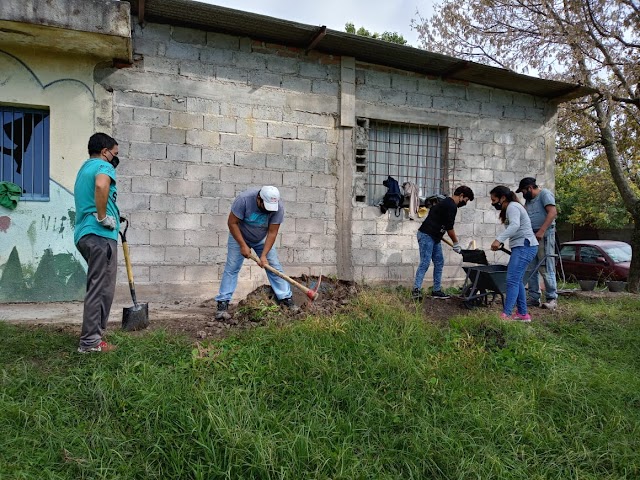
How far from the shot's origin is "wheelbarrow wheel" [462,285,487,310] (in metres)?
5.70

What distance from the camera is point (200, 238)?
20.3ft

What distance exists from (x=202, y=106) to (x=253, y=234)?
222 centimetres

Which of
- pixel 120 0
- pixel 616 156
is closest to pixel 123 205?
pixel 120 0

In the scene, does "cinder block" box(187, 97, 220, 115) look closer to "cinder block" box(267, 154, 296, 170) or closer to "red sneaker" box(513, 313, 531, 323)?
"cinder block" box(267, 154, 296, 170)

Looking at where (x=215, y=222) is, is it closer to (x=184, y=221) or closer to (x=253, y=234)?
(x=184, y=221)

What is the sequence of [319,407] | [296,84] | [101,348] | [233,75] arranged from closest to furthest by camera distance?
[319,407], [101,348], [233,75], [296,84]

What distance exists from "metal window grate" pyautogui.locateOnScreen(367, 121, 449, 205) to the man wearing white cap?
277 centimetres

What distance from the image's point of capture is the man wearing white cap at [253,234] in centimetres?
478

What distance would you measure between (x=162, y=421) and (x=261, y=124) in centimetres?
446

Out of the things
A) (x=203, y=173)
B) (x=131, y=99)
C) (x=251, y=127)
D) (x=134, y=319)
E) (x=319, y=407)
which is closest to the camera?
(x=319, y=407)

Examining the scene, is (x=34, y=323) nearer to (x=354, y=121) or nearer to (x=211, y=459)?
(x=211, y=459)

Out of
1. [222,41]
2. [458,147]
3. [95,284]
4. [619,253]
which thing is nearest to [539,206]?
[458,147]

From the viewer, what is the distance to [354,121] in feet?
22.8

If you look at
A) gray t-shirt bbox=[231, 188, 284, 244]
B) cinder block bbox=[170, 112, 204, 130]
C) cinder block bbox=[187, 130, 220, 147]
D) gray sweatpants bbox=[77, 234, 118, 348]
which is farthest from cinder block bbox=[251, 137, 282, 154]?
gray sweatpants bbox=[77, 234, 118, 348]
